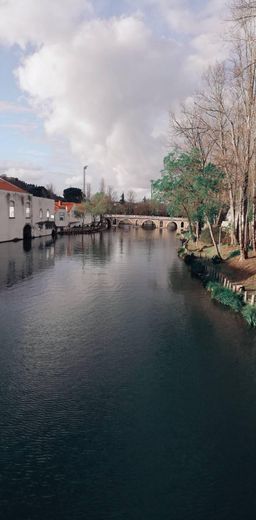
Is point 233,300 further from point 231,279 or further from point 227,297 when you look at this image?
point 231,279

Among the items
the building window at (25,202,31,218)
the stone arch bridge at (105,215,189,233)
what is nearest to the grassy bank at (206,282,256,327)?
the building window at (25,202,31,218)

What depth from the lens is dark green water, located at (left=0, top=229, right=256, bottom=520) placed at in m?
9.88

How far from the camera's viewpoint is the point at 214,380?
1625 cm

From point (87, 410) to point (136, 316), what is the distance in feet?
37.7

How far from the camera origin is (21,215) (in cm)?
7388

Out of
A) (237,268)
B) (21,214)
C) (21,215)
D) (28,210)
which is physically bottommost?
(237,268)

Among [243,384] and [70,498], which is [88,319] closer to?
[243,384]

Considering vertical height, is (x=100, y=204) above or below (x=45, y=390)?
above

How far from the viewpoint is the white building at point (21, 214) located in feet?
220

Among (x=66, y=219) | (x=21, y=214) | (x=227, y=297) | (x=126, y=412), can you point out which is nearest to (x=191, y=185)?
(x=227, y=297)

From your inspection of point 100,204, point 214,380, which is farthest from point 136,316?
point 100,204

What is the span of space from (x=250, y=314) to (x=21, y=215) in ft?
191

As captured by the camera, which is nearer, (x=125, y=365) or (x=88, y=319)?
(x=125, y=365)

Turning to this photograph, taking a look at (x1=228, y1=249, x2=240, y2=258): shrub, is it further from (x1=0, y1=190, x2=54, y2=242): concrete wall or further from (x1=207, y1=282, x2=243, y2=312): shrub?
(x1=0, y1=190, x2=54, y2=242): concrete wall
